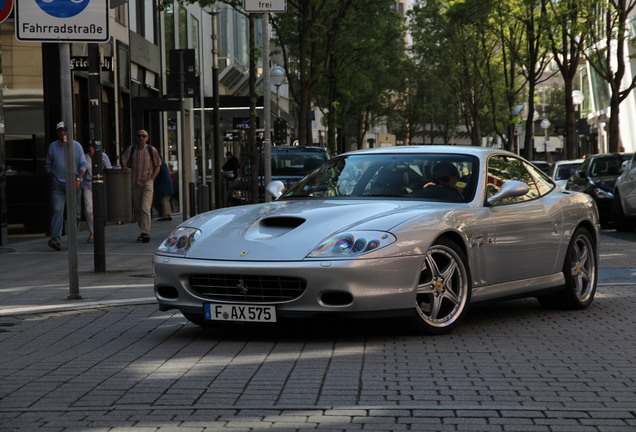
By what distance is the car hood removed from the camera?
7551 mm

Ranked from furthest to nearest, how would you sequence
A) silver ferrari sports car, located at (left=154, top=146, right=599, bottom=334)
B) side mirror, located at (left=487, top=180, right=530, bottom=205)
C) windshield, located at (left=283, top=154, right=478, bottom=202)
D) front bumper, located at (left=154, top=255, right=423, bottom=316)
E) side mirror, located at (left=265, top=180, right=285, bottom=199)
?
side mirror, located at (left=265, top=180, right=285, bottom=199) → windshield, located at (left=283, top=154, right=478, bottom=202) → side mirror, located at (left=487, top=180, right=530, bottom=205) → silver ferrari sports car, located at (left=154, top=146, right=599, bottom=334) → front bumper, located at (left=154, top=255, right=423, bottom=316)

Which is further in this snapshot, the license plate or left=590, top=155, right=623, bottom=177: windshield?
left=590, top=155, right=623, bottom=177: windshield

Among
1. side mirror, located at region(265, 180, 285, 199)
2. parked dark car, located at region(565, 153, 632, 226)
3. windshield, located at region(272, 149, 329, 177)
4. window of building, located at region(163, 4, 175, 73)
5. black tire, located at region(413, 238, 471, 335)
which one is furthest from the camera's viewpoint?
window of building, located at region(163, 4, 175, 73)

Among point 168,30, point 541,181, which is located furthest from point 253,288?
point 168,30

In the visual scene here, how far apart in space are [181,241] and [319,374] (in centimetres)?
202

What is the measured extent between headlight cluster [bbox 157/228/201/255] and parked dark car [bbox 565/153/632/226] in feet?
56.7

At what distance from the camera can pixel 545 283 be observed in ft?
30.0

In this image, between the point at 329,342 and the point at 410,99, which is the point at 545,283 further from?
the point at 410,99

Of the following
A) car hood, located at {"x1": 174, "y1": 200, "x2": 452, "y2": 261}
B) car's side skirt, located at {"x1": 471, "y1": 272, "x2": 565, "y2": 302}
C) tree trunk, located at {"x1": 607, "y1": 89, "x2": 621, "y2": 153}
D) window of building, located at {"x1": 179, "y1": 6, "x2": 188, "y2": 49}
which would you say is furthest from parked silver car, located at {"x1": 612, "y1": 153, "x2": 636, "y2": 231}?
window of building, located at {"x1": 179, "y1": 6, "x2": 188, "y2": 49}

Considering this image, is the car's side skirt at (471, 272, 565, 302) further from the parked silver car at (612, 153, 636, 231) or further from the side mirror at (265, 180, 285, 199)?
the parked silver car at (612, 153, 636, 231)

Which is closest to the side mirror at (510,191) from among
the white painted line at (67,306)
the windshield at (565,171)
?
the white painted line at (67,306)

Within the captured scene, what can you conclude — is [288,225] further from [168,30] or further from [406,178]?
[168,30]

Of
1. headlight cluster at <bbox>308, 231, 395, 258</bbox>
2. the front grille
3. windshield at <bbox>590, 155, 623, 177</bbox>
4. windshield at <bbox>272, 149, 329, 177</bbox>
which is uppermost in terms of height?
windshield at <bbox>272, 149, 329, 177</bbox>

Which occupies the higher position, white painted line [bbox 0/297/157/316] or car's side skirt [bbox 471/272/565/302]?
car's side skirt [bbox 471/272/565/302]
